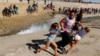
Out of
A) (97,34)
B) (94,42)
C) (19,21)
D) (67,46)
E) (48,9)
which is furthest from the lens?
(48,9)

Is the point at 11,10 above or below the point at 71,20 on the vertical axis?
below

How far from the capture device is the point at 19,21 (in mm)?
36844

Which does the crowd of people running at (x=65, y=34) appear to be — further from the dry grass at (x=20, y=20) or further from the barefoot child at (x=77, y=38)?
the dry grass at (x=20, y=20)

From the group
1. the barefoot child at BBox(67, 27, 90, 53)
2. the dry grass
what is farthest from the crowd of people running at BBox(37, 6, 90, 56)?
the dry grass

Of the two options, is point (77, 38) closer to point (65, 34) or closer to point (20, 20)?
point (65, 34)

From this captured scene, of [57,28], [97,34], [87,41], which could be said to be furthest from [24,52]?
[97,34]

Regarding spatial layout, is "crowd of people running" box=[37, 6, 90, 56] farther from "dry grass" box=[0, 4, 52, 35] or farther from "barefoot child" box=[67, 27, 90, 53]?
"dry grass" box=[0, 4, 52, 35]

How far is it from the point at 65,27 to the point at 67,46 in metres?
1.14

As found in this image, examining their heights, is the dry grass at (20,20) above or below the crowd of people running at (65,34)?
below

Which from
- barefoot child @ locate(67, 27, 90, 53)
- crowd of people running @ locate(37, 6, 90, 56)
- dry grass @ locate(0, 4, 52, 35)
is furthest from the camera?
dry grass @ locate(0, 4, 52, 35)

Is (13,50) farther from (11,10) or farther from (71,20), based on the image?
(11,10)

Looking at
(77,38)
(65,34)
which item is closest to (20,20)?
(77,38)

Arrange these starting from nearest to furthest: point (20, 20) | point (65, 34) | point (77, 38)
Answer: point (65, 34) < point (77, 38) < point (20, 20)

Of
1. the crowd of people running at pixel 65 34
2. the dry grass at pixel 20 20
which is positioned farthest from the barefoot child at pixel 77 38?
the dry grass at pixel 20 20
